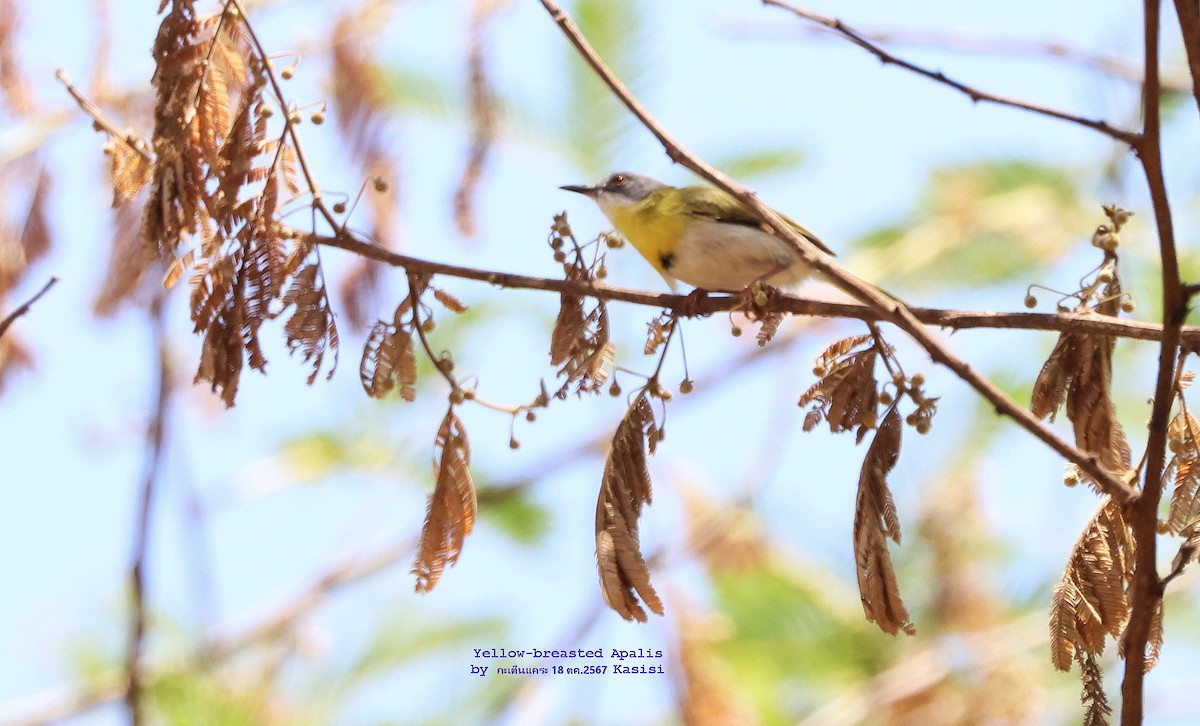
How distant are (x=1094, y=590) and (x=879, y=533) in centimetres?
48

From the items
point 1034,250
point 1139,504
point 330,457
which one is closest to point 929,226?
point 1034,250

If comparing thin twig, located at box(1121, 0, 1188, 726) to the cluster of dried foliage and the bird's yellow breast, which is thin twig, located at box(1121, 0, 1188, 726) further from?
the bird's yellow breast

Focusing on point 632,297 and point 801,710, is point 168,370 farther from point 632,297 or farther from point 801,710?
point 801,710

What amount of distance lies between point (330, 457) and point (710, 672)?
364 cm

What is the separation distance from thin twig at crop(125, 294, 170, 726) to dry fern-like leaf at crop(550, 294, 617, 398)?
4.33 ft

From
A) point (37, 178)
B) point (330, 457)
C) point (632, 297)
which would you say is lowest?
point (632, 297)

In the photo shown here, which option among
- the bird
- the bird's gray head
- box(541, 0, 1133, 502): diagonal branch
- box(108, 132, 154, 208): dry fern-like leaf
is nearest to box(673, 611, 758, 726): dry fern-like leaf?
the bird

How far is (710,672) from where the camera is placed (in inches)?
208

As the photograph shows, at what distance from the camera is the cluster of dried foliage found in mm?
2590

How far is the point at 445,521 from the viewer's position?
9.00 ft

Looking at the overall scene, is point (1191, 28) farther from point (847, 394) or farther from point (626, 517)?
point (626, 517)

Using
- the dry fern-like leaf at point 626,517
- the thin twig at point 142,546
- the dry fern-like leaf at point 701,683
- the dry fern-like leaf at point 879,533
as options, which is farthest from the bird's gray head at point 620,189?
the dry fern-like leaf at point 879,533

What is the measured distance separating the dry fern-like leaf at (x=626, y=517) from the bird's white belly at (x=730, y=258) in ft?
5.01

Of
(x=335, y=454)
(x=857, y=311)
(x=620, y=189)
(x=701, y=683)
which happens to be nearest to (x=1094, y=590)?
(x=857, y=311)
